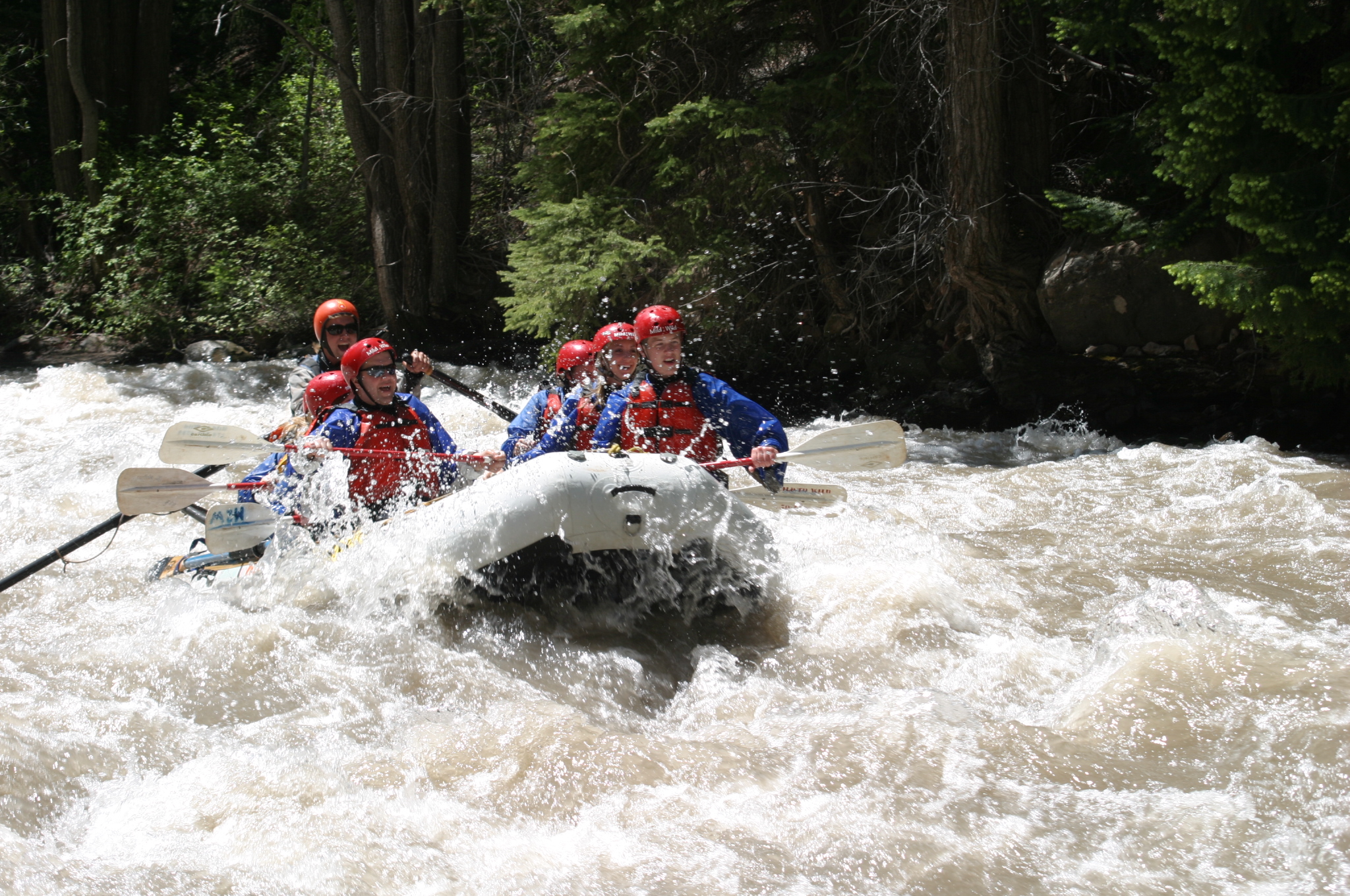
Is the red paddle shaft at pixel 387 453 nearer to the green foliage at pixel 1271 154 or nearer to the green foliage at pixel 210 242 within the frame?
the green foliage at pixel 1271 154

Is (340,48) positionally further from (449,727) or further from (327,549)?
(449,727)

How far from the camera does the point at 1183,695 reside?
342 cm

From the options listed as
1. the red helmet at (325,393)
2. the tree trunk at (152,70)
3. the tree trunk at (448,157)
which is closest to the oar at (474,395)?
the red helmet at (325,393)

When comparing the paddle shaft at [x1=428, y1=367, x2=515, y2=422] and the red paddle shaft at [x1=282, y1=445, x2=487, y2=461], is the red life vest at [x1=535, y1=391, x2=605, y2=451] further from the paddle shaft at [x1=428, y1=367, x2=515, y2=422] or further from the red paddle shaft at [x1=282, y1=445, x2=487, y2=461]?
the paddle shaft at [x1=428, y1=367, x2=515, y2=422]

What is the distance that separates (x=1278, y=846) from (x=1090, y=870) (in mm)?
484

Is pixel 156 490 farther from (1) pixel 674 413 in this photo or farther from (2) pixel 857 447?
(2) pixel 857 447

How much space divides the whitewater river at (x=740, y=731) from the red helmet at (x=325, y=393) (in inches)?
46.1

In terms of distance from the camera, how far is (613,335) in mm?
5094

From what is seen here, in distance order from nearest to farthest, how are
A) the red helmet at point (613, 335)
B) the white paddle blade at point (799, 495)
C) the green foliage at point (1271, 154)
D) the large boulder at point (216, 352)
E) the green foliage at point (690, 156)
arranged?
1. the white paddle blade at point (799, 495)
2. the red helmet at point (613, 335)
3. the green foliage at point (1271, 154)
4. the green foliage at point (690, 156)
5. the large boulder at point (216, 352)

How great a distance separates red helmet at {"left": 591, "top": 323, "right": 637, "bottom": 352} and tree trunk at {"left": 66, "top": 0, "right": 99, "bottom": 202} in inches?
463

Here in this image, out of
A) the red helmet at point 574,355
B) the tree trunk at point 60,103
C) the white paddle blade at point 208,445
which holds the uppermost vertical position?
the tree trunk at point 60,103

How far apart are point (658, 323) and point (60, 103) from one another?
43.3 ft

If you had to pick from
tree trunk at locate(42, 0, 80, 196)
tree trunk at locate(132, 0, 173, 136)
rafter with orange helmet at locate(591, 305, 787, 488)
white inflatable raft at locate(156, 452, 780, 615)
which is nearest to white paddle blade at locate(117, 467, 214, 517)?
white inflatable raft at locate(156, 452, 780, 615)

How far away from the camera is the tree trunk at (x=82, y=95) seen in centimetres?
1379
